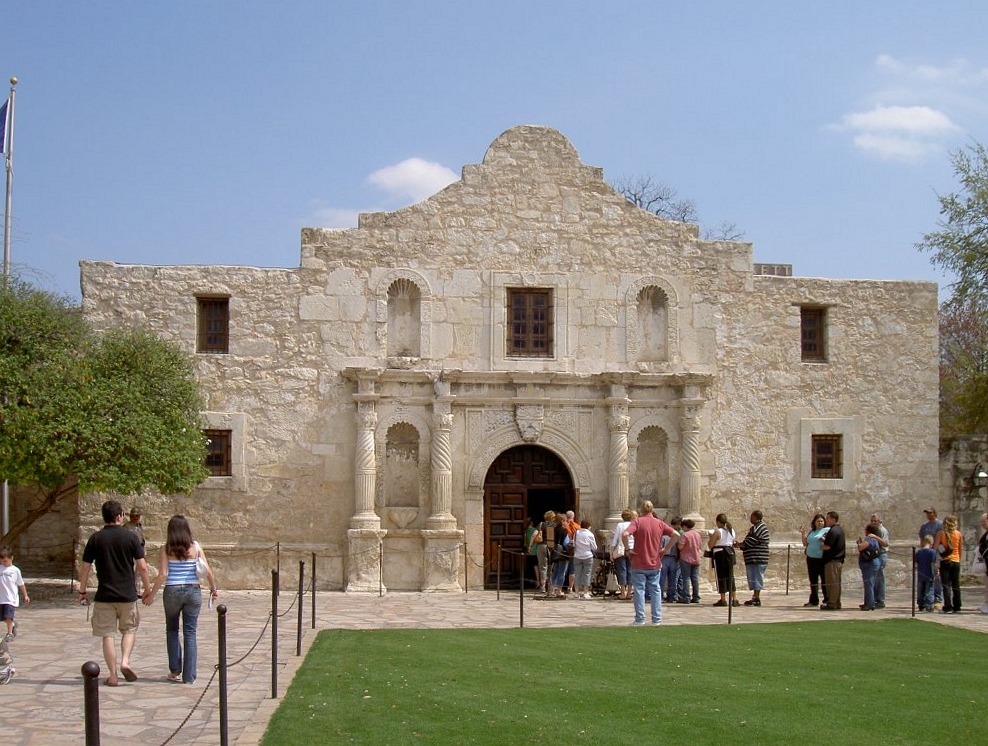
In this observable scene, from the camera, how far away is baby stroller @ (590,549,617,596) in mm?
19406

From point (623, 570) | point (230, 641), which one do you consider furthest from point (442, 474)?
point (230, 641)

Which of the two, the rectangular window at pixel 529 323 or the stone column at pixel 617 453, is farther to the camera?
the rectangular window at pixel 529 323

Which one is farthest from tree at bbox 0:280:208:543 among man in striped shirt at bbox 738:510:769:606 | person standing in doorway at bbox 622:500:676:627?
man in striped shirt at bbox 738:510:769:606

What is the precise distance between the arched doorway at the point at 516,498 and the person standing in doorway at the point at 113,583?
33.7 feet

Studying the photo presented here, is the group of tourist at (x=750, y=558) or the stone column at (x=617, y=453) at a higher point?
the stone column at (x=617, y=453)

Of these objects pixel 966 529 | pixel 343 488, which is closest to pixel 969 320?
pixel 966 529

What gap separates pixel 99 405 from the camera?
16.8m

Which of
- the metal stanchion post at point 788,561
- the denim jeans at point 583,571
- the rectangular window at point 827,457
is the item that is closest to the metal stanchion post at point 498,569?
the denim jeans at point 583,571

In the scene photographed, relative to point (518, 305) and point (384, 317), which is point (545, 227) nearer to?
point (518, 305)

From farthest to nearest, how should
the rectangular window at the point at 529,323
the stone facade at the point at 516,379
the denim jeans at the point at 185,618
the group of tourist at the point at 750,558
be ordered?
the rectangular window at the point at 529,323 → the stone facade at the point at 516,379 → the group of tourist at the point at 750,558 → the denim jeans at the point at 185,618

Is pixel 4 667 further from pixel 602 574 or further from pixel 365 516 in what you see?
pixel 602 574

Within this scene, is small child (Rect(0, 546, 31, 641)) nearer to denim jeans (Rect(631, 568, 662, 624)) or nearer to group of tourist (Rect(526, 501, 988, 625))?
denim jeans (Rect(631, 568, 662, 624))

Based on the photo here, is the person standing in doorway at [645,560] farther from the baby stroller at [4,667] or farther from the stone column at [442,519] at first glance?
the baby stroller at [4,667]

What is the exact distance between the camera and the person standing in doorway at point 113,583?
10.2 m
